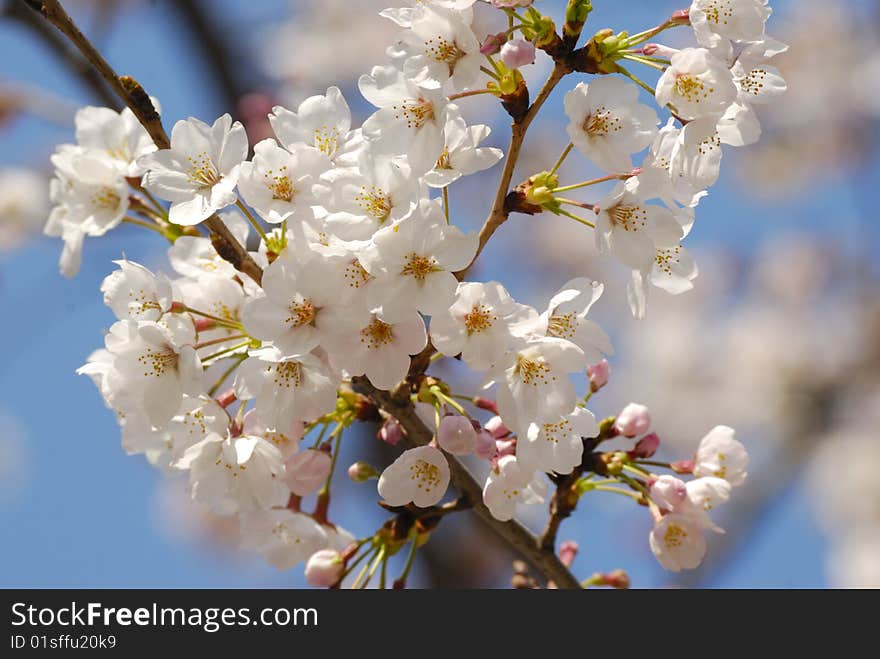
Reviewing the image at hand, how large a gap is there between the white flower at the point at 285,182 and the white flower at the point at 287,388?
193 millimetres

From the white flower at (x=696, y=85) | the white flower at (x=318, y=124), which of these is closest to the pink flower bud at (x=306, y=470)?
the white flower at (x=318, y=124)

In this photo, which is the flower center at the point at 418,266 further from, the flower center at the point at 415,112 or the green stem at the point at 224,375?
the green stem at the point at 224,375

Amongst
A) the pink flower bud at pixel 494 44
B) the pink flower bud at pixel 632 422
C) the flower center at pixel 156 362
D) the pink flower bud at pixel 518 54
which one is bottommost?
the pink flower bud at pixel 632 422

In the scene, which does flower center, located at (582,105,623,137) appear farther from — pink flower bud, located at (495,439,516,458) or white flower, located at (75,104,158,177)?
white flower, located at (75,104,158,177)

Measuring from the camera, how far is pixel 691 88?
1.29m

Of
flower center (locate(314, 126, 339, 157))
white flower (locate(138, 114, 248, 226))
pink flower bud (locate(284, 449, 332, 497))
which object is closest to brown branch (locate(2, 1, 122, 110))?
white flower (locate(138, 114, 248, 226))

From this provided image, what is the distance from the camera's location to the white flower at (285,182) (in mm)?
1322

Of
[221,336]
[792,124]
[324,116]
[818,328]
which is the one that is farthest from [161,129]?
[792,124]

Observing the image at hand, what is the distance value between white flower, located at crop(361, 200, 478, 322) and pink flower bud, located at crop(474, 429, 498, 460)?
9.0 inches

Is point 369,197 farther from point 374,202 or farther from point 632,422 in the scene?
point 632,422

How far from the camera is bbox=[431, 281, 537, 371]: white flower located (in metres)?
1.31

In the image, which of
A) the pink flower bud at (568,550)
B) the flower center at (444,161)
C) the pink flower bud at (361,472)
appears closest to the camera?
the flower center at (444,161)

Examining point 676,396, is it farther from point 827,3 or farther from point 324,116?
point 324,116
